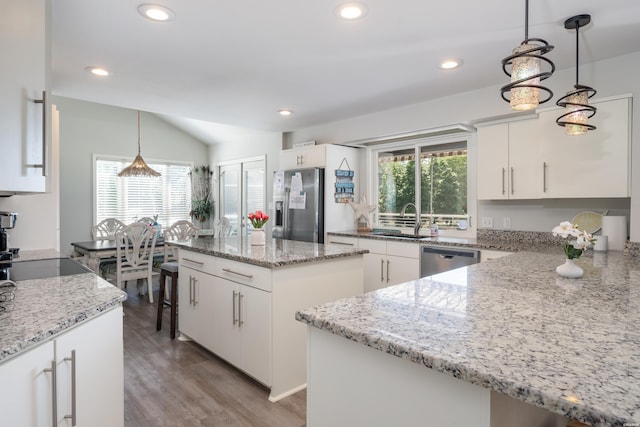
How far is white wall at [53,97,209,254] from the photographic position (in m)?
5.82

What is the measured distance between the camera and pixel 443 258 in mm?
3312

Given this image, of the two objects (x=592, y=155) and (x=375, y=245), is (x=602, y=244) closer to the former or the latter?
(x=592, y=155)

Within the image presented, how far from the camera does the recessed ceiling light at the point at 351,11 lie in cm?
197

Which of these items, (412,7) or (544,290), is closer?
(544,290)

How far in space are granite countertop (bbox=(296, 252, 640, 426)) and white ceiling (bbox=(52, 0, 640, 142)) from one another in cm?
150

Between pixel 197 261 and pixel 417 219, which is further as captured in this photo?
pixel 417 219

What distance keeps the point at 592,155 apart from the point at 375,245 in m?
2.01

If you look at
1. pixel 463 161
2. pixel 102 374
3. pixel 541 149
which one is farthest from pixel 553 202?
pixel 102 374

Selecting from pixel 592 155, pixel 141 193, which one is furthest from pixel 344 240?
pixel 141 193

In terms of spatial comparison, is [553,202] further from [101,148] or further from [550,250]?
[101,148]

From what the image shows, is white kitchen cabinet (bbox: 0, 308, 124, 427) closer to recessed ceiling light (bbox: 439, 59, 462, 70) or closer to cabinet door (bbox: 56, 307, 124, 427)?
cabinet door (bbox: 56, 307, 124, 427)

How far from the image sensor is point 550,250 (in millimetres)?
2777

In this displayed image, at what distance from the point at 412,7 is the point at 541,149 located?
1.70m

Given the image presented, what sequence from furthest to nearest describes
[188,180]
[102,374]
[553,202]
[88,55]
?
[188,180]
[553,202]
[88,55]
[102,374]
